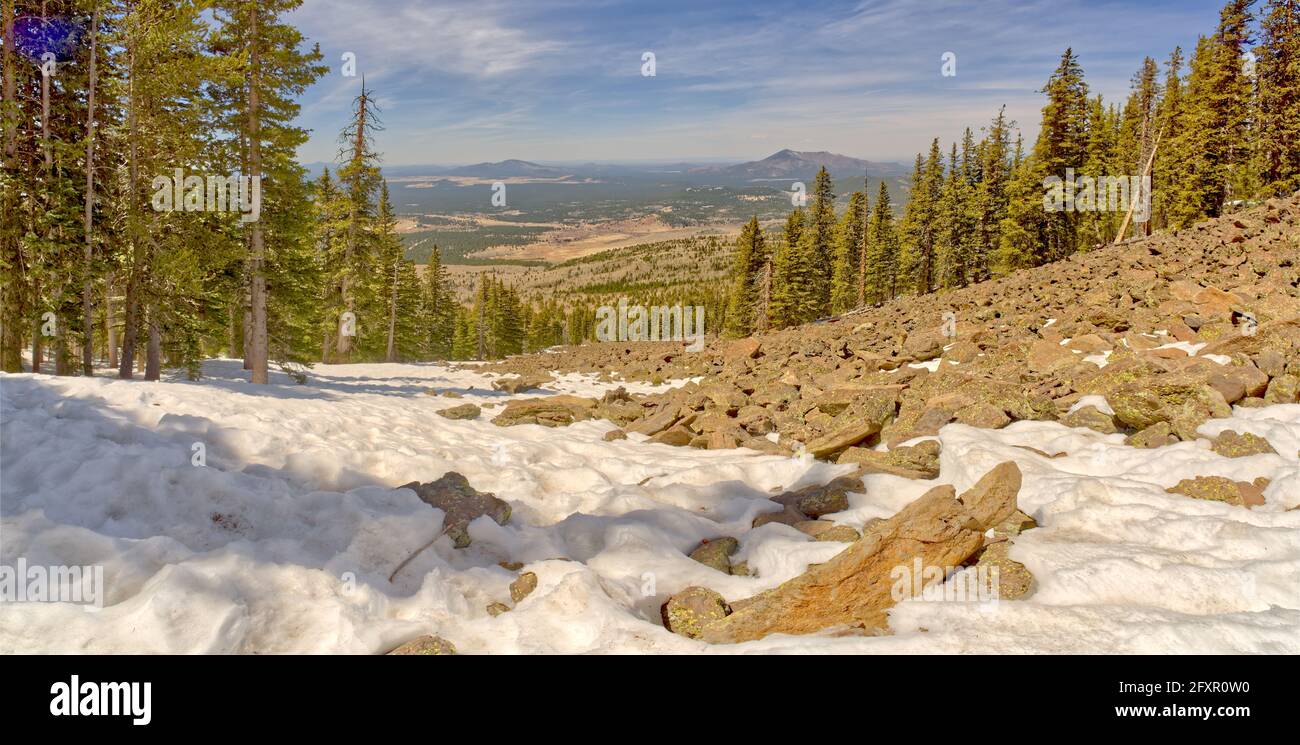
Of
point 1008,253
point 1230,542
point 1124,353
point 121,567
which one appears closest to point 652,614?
point 121,567

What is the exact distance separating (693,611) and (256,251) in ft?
60.0

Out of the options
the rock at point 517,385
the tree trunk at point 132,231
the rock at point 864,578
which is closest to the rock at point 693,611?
the rock at point 864,578

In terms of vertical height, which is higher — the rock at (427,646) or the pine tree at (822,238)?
the pine tree at (822,238)

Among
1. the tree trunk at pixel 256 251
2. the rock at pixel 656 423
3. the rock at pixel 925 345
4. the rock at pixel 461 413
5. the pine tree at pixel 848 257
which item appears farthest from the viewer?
the pine tree at pixel 848 257

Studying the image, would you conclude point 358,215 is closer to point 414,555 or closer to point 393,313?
point 393,313

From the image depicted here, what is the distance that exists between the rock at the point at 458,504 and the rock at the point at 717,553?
239cm

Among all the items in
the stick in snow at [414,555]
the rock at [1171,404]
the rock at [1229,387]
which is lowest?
the stick in snow at [414,555]

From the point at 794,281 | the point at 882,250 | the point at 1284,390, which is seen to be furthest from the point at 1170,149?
the point at 1284,390

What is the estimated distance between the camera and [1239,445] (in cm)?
654

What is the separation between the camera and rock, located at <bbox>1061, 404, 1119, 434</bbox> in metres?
7.95

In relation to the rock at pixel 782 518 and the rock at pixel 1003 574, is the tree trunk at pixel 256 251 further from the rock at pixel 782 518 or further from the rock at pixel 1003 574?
the rock at pixel 1003 574

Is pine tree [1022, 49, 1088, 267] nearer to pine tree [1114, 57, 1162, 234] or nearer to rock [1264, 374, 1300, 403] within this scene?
pine tree [1114, 57, 1162, 234]

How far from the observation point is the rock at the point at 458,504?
6473 millimetres
